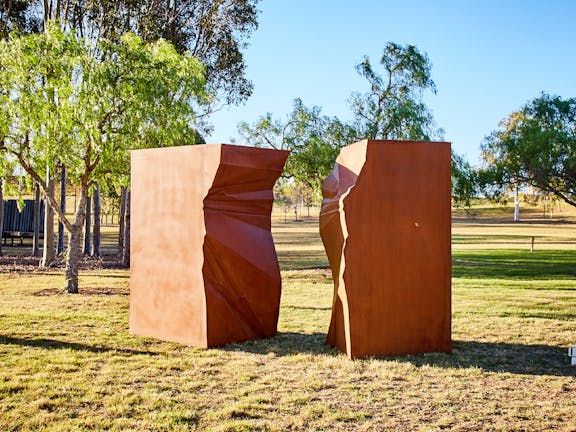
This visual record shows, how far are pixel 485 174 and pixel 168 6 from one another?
993cm

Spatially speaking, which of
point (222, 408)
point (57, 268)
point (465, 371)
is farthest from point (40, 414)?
point (57, 268)

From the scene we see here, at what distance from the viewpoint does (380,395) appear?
5613 millimetres

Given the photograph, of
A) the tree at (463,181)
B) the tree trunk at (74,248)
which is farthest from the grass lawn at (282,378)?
the tree at (463,181)

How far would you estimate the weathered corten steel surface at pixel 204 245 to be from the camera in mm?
7566

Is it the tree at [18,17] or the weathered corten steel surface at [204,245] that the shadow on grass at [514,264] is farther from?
the tree at [18,17]

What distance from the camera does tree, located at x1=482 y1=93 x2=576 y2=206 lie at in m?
15.1

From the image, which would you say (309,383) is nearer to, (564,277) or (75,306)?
(75,306)

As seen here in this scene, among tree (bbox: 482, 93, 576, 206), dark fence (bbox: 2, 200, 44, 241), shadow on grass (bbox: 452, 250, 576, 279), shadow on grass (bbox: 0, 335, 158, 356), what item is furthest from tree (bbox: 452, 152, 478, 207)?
dark fence (bbox: 2, 200, 44, 241)

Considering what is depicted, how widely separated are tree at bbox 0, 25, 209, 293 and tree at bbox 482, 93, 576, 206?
27.2 feet

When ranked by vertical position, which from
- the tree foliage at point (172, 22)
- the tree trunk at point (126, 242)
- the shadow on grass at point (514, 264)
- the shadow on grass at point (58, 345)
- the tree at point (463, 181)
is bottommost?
the shadow on grass at point (58, 345)

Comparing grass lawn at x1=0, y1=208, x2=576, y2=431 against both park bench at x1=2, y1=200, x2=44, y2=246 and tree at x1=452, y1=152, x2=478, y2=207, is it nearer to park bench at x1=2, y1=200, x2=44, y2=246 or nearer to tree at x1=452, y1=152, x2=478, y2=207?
tree at x1=452, y1=152, x2=478, y2=207

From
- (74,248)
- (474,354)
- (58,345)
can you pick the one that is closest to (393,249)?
(474,354)

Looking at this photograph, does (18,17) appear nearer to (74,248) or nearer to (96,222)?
(96,222)

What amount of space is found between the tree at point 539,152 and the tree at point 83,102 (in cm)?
828
